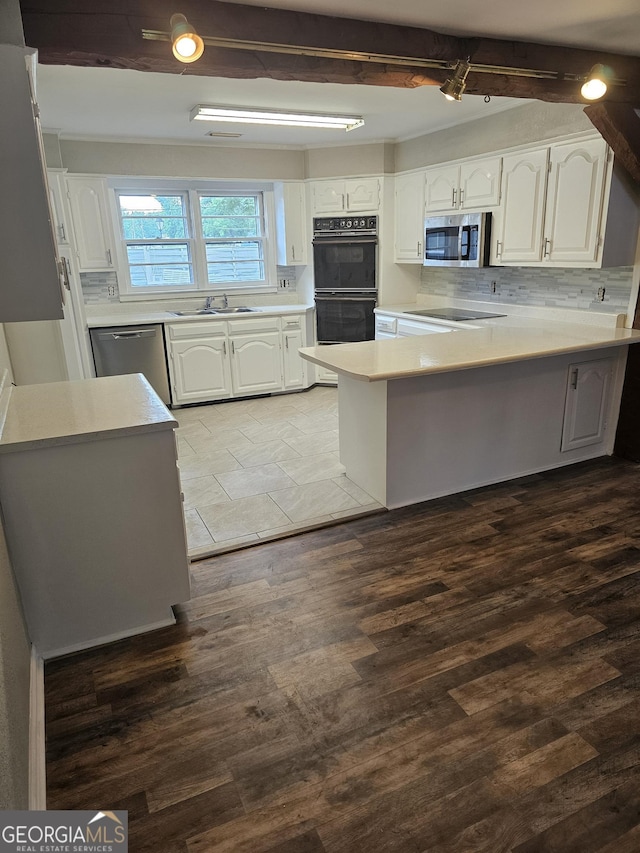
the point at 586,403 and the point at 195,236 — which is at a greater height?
the point at 195,236

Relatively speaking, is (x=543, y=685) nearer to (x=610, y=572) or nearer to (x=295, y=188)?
(x=610, y=572)

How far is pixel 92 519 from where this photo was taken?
213cm

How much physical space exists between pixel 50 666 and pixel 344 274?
4.46 meters

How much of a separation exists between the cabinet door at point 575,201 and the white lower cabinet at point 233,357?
2673 millimetres

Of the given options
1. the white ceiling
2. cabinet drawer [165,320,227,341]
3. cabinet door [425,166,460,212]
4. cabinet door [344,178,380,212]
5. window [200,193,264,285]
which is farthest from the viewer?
window [200,193,264,285]

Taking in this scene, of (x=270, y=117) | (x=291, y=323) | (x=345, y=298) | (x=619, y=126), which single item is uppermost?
(x=270, y=117)

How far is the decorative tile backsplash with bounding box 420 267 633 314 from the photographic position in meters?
3.80

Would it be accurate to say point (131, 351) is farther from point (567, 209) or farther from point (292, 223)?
point (567, 209)

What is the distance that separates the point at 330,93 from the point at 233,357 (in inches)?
101

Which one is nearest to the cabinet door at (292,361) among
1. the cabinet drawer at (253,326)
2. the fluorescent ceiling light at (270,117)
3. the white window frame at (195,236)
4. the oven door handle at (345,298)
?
the cabinet drawer at (253,326)

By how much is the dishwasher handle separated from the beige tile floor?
0.78m

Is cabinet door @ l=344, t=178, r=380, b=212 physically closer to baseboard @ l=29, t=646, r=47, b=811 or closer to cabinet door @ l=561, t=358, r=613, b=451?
cabinet door @ l=561, t=358, r=613, b=451

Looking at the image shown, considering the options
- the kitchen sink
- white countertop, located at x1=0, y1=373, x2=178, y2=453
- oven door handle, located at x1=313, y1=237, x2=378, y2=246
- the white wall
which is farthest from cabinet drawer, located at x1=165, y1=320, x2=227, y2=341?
white countertop, located at x1=0, y1=373, x2=178, y2=453

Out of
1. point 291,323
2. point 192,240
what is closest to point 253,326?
point 291,323
